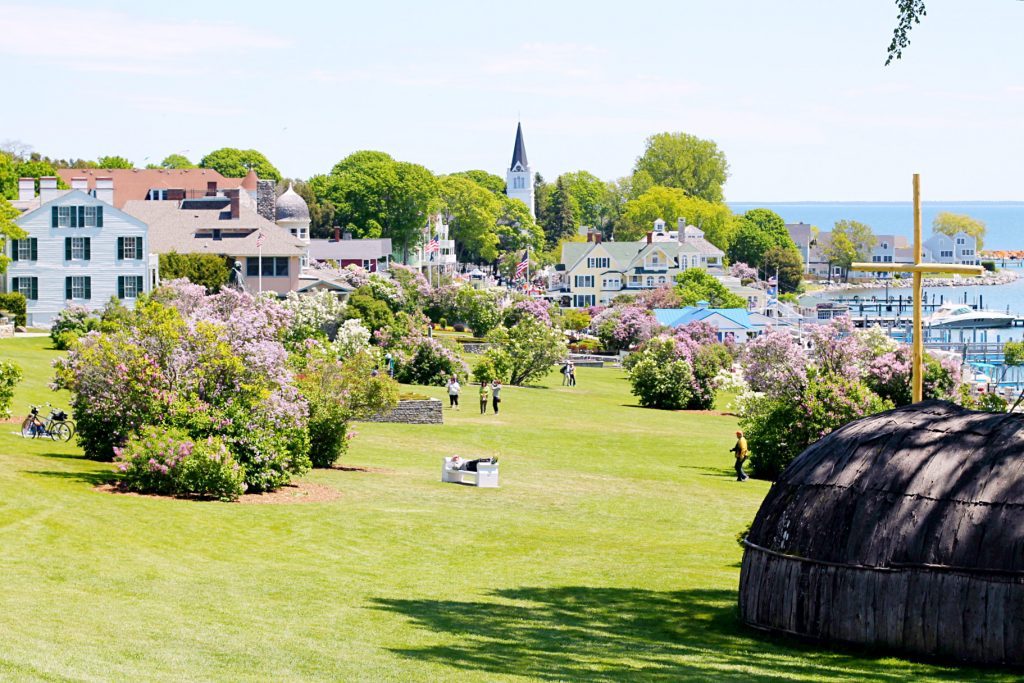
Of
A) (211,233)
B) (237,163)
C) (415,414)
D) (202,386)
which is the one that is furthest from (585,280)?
(202,386)

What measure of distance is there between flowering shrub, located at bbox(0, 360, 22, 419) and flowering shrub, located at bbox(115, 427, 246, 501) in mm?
9832

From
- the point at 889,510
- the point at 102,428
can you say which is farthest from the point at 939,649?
the point at 102,428

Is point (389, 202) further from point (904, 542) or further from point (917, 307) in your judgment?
point (904, 542)

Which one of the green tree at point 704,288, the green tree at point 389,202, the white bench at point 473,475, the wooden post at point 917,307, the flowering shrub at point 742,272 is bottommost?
the white bench at point 473,475

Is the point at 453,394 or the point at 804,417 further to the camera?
the point at 453,394

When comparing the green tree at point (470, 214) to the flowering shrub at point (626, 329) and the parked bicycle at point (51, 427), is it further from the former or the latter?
the parked bicycle at point (51, 427)

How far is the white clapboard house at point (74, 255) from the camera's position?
76875 millimetres

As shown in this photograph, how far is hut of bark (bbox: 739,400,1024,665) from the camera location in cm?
1784

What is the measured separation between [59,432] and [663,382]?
37627mm

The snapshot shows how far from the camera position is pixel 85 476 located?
32.3m

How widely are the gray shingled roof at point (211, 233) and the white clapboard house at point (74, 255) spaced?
13.1 meters

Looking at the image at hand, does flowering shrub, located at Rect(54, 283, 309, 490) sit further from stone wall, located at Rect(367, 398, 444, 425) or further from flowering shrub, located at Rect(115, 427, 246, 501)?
stone wall, located at Rect(367, 398, 444, 425)

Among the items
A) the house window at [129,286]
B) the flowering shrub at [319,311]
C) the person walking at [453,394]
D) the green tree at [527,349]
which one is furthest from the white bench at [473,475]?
the house window at [129,286]

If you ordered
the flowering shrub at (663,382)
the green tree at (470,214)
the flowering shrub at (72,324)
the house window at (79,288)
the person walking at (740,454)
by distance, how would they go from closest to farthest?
1. the person walking at (740,454)
2. the flowering shrub at (72,324)
3. the flowering shrub at (663,382)
4. the house window at (79,288)
5. the green tree at (470,214)
